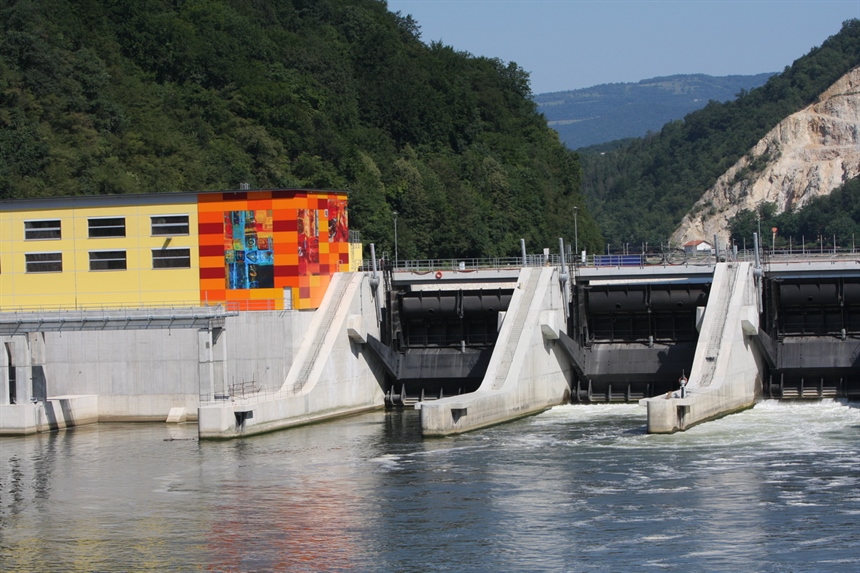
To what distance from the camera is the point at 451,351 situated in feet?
187

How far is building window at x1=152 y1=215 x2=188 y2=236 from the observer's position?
55281mm

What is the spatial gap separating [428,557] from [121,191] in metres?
51.3

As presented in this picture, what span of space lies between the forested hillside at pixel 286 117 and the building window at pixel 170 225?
76.1 ft

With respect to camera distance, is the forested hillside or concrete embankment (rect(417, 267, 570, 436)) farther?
the forested hillside

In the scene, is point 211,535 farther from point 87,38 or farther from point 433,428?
point 87,38

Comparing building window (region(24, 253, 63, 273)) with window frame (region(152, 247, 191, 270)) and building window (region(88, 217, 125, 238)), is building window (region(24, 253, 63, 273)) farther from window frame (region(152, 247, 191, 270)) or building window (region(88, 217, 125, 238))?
window frame (region(152, 247, 191, 270))

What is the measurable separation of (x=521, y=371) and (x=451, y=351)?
6.45m

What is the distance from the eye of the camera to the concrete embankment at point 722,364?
148 ft

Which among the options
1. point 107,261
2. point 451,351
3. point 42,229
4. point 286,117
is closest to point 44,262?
point 42,229

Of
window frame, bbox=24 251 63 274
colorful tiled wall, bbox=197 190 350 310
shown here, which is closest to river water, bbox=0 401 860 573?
colorful tiled wall, bbox=197 190 350 310

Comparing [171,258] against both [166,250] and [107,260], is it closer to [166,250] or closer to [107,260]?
[166,250]

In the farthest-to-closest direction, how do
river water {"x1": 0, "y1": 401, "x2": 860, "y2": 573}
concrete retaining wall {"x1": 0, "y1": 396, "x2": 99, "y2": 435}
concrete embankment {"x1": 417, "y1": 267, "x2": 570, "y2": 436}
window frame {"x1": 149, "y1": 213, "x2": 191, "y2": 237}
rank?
1. window frame {"x1": 149, "y1": 213, "x2": 191, "y2": 237}
2. concrete retaining wall {"x1": 0, "y1": 396, "x2": 99, "y2": 435}
3. concrete embankment {"x1": 417, "y1": 267, "x2": 570, "y2": 436}
4. river water {"x1": 0, "y1": 401, "x2": 860, "y2": 573}

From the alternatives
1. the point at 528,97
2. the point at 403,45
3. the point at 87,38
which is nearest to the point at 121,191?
the point at 87,38

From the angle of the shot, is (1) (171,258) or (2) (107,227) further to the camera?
(2) (107,227)
